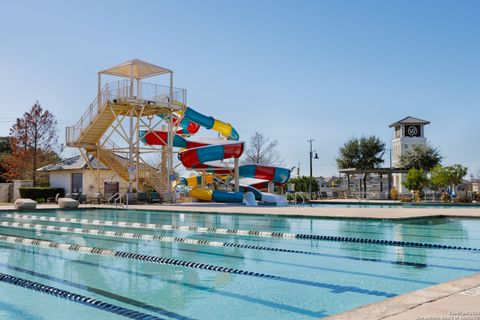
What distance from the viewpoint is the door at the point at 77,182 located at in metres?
30.8

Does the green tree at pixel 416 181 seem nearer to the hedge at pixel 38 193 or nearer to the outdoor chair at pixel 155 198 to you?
the outdoor chair at pixel 155 198

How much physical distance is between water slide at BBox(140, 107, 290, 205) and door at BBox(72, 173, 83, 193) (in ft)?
19.9

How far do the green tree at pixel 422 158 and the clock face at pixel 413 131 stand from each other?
8399 mm

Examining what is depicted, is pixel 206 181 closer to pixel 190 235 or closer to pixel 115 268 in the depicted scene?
pixel 190 235


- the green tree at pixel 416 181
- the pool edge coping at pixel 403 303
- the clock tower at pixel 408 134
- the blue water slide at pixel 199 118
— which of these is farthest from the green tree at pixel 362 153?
the pool edge coping at pixel 403 303

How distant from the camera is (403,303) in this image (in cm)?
411

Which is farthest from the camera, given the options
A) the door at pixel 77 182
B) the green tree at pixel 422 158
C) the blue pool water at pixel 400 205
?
the green tree at pixel 422 158

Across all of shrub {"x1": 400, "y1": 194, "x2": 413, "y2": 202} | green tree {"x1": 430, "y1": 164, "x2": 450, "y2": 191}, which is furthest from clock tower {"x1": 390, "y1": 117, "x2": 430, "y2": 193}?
shrub {"x1": 400, "y1": 194, "x2": 413, "y2": 202}

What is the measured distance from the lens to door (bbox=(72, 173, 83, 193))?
30.8 metres

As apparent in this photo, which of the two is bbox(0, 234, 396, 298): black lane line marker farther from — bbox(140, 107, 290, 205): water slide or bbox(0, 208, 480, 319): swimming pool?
bbox(140, 107, 290, 205): water slide

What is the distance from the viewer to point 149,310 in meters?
5.24

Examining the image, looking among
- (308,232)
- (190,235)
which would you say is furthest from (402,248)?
(190,235)

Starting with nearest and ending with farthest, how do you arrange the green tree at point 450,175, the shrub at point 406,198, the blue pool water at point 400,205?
the blue pool water at point 400,205, the shrub at point 406,198, the green tree at point 450,175

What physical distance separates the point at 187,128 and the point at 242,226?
17.7m
